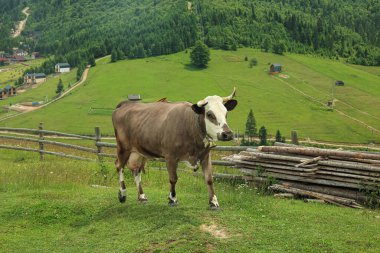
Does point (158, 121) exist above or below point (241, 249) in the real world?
above

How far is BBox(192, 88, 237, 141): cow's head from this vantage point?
7.78 metres

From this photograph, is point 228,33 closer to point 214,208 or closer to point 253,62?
point 253,62

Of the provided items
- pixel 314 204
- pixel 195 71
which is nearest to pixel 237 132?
pixel 195 71

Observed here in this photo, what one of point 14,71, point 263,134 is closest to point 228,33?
point 263,134

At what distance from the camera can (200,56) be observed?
113 metres

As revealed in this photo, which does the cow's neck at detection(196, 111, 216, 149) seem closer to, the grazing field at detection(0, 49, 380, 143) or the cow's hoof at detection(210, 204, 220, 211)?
the cow's hoof at detection(210, 204, 220, 211)

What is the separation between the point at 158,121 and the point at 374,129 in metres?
77.6

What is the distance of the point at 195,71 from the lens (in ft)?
363

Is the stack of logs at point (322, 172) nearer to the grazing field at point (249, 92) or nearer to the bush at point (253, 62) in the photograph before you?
the grazing field at point (249, 92)

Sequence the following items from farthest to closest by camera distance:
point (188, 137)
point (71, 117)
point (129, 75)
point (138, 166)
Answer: point (129, 75) → point (71, 117) → point (138, 166) → point (188, 137)

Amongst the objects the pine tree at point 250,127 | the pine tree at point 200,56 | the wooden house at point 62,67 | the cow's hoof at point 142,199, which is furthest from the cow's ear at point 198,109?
the wooden house at point 62,67

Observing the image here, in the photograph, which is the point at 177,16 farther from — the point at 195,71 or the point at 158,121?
the point at 158,121

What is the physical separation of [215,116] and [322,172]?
4.03 meters

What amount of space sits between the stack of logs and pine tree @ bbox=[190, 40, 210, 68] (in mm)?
101888
